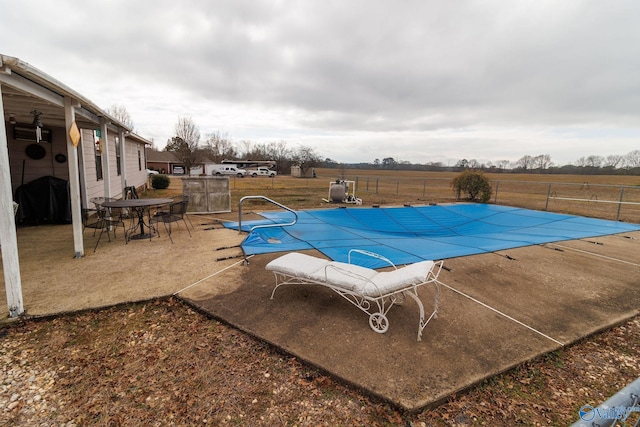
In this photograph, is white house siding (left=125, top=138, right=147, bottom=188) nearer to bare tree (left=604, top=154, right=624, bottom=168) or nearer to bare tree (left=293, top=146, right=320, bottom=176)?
bare tree (left=293, top=146, right=320, bottom=176)

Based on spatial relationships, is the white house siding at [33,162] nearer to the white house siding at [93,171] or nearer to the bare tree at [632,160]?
the white house siding at [93,171]

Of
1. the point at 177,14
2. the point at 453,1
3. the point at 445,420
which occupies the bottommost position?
the point at 445,420

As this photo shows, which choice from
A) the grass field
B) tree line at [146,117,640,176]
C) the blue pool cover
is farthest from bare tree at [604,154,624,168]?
the blue pool cover

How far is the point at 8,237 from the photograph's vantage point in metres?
2.79

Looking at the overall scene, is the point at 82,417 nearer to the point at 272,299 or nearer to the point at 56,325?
the point at 56,325

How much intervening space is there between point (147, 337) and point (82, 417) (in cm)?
88

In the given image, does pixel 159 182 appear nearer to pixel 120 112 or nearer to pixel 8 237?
pixel 8 237

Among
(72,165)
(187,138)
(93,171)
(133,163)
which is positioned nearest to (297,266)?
(72,165)

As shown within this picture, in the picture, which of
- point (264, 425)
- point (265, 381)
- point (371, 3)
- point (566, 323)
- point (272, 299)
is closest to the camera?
point (264, 425)

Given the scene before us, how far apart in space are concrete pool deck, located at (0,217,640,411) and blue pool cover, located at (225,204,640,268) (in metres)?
0.66

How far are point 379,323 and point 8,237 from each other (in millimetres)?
3740

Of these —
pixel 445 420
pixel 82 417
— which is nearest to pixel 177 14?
pixel 82 417

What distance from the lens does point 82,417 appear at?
1.81m

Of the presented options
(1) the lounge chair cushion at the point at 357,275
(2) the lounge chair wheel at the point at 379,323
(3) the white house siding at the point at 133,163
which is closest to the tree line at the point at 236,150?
(3) the white house siding at the point at 133,163
